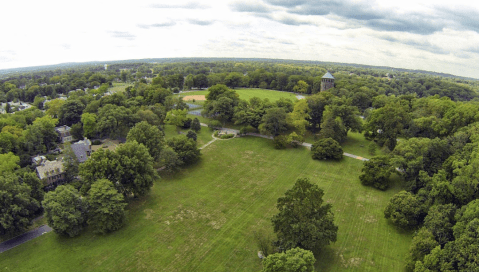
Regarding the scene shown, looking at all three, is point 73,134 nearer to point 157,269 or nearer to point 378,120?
point 157,269

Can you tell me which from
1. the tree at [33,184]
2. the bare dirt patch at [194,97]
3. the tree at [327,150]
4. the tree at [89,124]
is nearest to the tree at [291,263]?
the tree at [33,184]

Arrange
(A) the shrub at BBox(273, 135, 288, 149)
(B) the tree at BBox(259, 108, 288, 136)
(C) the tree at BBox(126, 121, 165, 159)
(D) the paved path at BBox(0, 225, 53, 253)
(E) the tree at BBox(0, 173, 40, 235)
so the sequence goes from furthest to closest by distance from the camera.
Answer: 1. (B) the tree at BBox(259, 108, 288, 136)
2. (A) the shrub at BBox(273, 135, 288, 149)
3. (C) the tree at BBox(126, 121, 165, 159)
4. (D) the paved path at BBox(0, 225, 53, 253)
5. (E) the tree at BBox(0, 173, 40, 235)

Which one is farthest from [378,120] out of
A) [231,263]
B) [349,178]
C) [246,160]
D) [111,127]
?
[111,127]

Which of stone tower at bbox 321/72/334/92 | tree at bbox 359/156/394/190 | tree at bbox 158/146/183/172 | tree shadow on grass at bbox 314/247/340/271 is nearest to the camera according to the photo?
tree shadow on grass at bbox 314/247/340/271

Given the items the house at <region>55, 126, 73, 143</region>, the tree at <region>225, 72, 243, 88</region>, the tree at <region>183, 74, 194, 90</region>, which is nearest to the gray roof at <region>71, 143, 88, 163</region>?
the house at <region>55, 126, 73, 143</region>

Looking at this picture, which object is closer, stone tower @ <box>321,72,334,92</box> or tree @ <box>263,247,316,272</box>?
tree @ <box>263,247,316,272</box>

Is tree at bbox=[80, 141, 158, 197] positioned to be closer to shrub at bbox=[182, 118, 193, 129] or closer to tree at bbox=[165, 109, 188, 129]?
tree at bbox=[165, 109, 188, 129]

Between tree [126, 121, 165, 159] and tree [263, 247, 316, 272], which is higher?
tree [126, 121, 165, 159]
